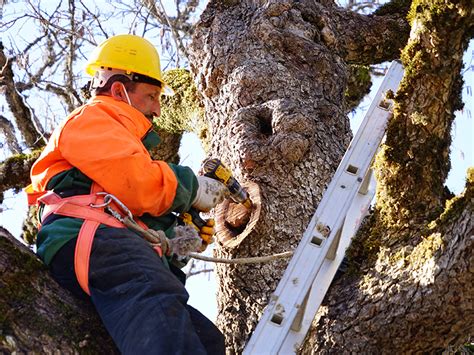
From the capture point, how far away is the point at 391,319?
2.54m

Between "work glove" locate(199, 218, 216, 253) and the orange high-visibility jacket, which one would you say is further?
"work glove" locate(199, 218, 216, 253)

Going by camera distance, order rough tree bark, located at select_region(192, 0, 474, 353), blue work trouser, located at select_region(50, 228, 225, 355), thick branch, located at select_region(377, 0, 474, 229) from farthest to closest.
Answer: thick branch, located at select_region(377, 0, 474, 229), rough tree bark, located at select_region(192, 0, 474, 353), blue work trouser, located at select_region(50, 228, 225, 355)

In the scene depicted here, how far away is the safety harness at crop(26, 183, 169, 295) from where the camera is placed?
259cm

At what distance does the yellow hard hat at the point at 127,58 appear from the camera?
3.28 m

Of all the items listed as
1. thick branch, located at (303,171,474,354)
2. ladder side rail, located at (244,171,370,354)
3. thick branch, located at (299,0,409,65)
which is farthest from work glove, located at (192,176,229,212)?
thick branch, located at (299,0,409,65)

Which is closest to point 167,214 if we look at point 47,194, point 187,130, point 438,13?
point 47,194

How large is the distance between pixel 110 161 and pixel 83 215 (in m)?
0.22

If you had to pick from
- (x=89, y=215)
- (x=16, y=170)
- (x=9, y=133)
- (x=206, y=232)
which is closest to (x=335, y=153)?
(x=206, y=232)

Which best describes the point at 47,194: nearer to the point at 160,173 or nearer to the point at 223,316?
the point at 160,173

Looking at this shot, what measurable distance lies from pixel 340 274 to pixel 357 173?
0.41 metres

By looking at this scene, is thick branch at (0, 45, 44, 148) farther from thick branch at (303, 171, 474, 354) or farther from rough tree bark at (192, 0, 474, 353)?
thick branch at (303, 171, 474, 354)

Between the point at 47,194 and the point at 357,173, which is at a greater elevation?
the point at 357,173

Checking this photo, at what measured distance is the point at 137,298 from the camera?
96.8 inches

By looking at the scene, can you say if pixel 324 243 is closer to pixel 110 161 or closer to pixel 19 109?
pixel 110 161
